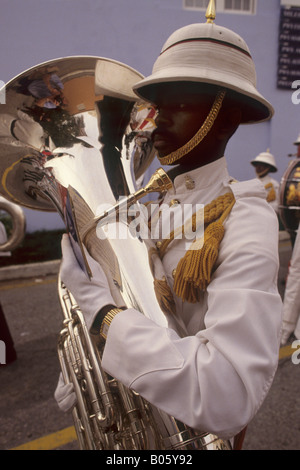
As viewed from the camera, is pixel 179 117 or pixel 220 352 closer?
pixel 220 352

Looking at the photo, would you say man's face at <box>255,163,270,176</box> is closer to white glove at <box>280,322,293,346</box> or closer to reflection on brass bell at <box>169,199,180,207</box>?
white glove at <box>280,322,293,346</box>

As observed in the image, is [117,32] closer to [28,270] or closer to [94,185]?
[28,270]

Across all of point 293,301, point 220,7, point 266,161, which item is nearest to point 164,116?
point 293,301

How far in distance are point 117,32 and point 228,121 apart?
5457mm

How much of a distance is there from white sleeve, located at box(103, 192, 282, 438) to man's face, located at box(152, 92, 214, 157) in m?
0.38

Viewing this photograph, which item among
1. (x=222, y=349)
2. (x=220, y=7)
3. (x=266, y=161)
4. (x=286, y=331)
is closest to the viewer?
(x=222, y=349)

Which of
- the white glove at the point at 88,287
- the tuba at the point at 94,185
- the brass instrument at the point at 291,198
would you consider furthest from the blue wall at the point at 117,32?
the white glove at the point at 88,287

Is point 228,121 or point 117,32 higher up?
point 117,32

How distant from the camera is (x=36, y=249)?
6.35m

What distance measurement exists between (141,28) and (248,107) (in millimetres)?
5191

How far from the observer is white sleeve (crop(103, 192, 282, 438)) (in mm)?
800

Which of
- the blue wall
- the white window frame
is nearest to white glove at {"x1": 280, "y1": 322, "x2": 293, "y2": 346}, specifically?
the blue wall

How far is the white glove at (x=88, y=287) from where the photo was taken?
1.02 m

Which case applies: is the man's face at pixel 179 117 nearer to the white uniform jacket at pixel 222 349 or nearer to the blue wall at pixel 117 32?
the white uniform jacket at pixel 222 349
